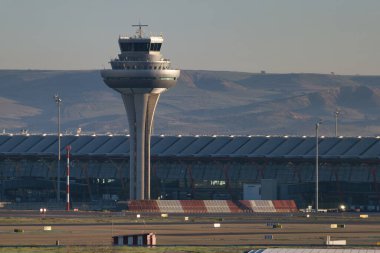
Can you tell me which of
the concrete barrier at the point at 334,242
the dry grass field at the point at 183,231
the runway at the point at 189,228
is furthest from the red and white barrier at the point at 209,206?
the concrete barrier at the point at 334,242

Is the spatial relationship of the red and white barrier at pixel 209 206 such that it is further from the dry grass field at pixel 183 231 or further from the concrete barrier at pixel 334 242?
the concrete barrier at pixel 334 242

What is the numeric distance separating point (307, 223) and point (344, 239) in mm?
30265

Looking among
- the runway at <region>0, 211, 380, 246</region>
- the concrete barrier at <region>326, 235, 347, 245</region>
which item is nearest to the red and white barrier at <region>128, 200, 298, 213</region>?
the runway at <region>0, 211, 380, 246</region>

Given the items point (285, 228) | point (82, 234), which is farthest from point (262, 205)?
point (82, 234)

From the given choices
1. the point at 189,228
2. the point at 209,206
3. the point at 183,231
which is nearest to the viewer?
the point at 183,231

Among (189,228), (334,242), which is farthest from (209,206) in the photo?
(334,242)

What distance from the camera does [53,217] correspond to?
550ft

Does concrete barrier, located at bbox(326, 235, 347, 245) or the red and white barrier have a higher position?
the red and white barrier

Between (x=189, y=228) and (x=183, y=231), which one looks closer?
(x=183, y=231)

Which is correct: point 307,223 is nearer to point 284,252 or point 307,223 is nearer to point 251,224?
point 251,224

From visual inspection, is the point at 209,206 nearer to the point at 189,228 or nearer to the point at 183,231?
the point at 189,228

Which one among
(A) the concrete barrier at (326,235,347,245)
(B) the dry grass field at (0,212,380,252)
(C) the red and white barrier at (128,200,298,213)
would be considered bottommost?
(A) the concrete barrier at (326,235,347,245)

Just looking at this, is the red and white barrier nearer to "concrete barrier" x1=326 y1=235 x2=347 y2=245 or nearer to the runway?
the runway

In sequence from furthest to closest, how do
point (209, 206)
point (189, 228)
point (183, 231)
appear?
point (209, 206), point (189, 228), point (183, 231)
